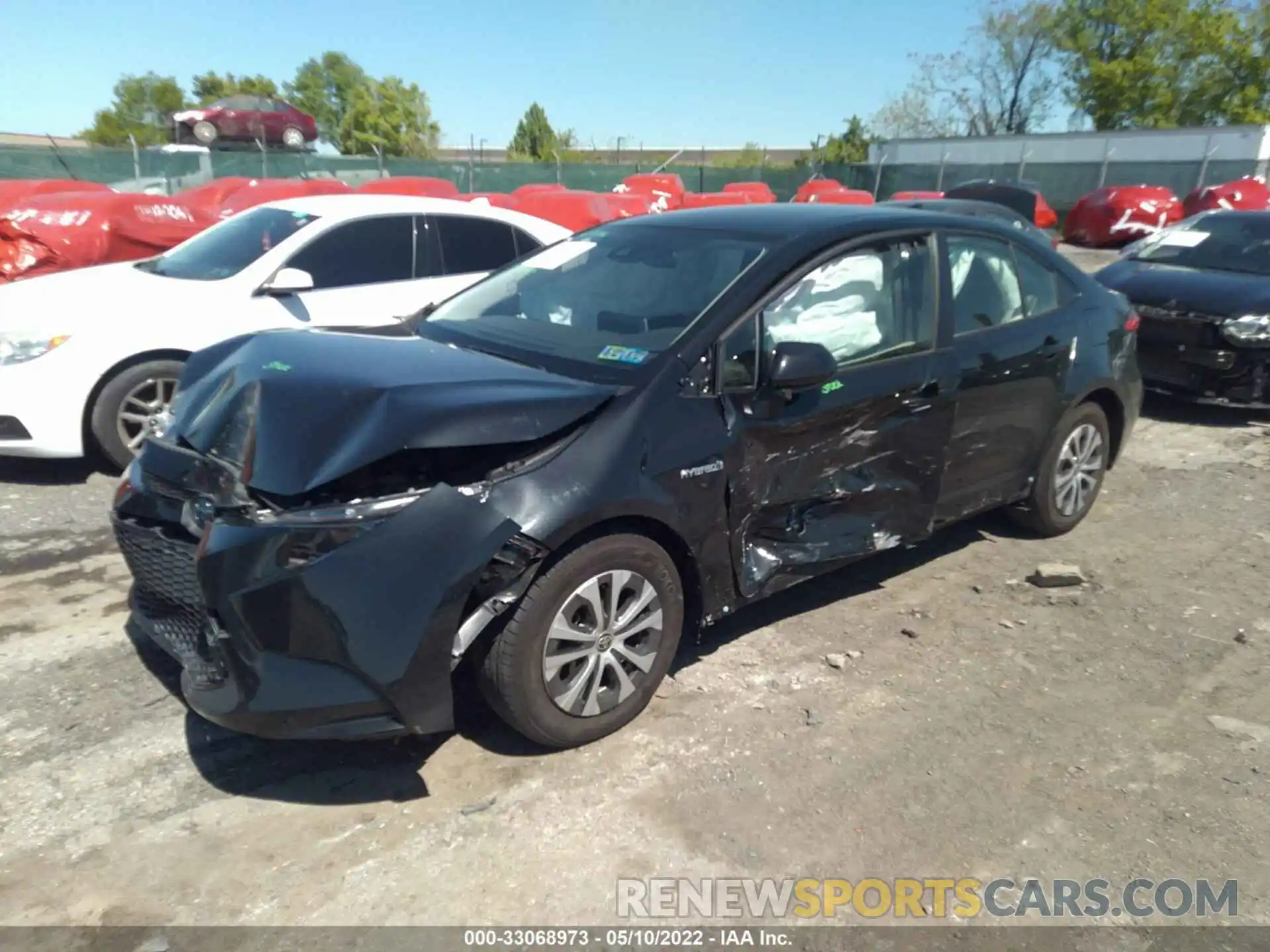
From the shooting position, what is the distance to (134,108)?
62.5 meters

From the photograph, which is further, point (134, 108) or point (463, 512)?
point (134, 108)

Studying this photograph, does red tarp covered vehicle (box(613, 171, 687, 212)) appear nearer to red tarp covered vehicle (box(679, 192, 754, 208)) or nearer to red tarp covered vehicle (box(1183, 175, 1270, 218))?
red tarp covered vehicle (box(679, 192, 754, 208))

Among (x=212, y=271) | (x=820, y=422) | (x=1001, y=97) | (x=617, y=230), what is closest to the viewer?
(x=820, y=422)

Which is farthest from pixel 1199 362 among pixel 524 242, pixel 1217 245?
pixel 524 242

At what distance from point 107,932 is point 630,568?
5.75 feet

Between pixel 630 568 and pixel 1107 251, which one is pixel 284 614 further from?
pixel 1107 251

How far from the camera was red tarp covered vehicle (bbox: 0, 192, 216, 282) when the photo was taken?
980 cm

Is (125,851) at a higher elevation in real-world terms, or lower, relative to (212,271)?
lower

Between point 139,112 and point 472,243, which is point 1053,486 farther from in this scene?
point 139,112

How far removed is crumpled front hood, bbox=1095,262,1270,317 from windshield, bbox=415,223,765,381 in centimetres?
526

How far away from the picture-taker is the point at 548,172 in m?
27.1

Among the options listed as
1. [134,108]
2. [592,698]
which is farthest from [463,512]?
[134,108]

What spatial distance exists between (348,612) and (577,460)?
2.74ft

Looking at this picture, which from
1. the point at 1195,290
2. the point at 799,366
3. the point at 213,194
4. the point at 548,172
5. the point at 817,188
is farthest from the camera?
the point at 817,188
